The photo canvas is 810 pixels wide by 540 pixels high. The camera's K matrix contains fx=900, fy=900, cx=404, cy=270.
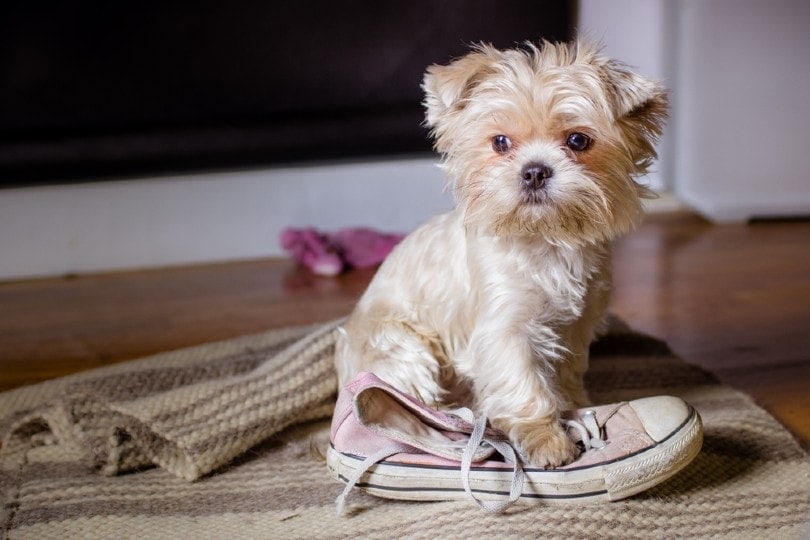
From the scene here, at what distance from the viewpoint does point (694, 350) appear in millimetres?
2318

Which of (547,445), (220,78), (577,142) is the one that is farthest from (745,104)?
(547,445)

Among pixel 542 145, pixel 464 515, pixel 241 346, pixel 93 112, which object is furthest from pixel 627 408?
pixel 93 112

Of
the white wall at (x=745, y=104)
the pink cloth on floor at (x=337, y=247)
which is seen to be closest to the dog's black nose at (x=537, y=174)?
the pink cloth on floor at (x=337, y=247)

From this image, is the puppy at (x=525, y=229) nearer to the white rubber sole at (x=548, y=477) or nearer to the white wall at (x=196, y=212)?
the white rubber sole at (x=548, y=477)

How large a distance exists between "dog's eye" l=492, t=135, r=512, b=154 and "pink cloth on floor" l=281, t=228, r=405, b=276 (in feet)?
5.47

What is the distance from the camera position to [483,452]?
1512 millimetres

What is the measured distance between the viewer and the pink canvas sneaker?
4.85 ft

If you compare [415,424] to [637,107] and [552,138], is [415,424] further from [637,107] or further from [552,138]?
[637,107]

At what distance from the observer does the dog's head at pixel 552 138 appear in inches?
60.2

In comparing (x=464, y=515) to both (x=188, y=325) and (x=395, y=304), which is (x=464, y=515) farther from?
(x=188, y=325)

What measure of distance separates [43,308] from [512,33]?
1.98 metres

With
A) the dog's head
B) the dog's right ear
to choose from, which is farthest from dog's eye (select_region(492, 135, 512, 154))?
the dog's right ear

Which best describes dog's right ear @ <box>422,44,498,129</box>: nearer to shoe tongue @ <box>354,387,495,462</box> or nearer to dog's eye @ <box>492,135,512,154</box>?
dog's eye @ <box>492,135,512,154</box>

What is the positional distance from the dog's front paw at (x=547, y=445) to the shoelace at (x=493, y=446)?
26mm
